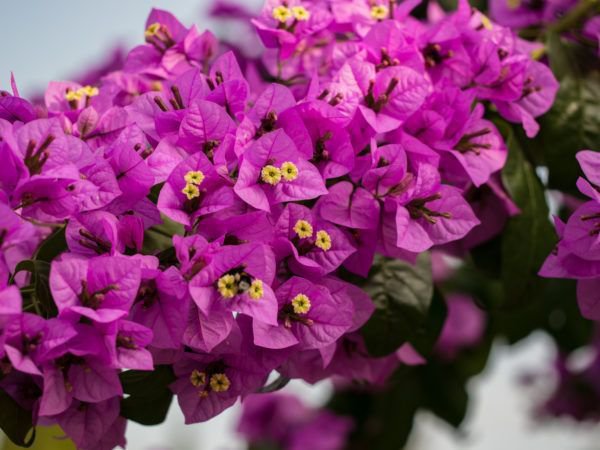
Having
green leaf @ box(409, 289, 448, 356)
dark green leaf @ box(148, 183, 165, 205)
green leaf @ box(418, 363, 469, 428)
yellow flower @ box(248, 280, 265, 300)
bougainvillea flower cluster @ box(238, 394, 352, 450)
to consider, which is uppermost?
dark green leaf @ box(148, 183, 165, 205)

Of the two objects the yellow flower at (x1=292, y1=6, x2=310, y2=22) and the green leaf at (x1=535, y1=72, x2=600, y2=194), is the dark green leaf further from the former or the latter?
the green leaf at (x1=535, y1=72, x2=600, y2=194)

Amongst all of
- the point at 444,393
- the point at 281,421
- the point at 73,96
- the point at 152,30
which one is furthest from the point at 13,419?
the point at 281,421

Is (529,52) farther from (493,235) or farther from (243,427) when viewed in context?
(243,427)

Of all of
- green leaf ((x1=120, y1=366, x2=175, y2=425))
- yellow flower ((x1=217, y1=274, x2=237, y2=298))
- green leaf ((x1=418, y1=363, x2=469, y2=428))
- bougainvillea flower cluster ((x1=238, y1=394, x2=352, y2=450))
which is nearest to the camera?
yellow flower ((x1=217, y1=274, x2=237, y2=298))

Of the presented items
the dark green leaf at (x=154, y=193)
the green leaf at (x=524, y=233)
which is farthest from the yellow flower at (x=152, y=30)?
the green leaf at (x=524, y=233)

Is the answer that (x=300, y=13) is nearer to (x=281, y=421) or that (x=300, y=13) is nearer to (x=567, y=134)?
(x=567, y=134)

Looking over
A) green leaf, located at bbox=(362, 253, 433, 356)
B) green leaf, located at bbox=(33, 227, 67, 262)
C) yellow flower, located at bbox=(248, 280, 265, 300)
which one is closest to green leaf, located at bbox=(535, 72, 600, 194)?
green leaf, located at bbox=(362, 253, 433, 356)
